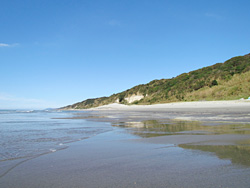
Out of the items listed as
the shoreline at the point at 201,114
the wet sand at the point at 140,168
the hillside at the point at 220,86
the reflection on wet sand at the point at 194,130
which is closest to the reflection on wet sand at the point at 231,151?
the wet sand at the point at 140,168

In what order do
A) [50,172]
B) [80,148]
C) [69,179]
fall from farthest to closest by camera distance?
[80,148], [50,172], [69,179]

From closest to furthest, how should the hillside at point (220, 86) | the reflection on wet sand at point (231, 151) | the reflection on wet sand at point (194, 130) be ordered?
1. the reflection on wet sand at point (231, 151)
2. the reflection on wet sand at point (194, 130)
3. the hillside at point (220, 86)

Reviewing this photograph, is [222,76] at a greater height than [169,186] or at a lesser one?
greater

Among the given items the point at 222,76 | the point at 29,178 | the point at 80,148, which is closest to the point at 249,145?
the point at 80,148

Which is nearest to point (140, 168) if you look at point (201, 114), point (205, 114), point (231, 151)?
point (231, 151)

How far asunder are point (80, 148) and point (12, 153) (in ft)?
3.94

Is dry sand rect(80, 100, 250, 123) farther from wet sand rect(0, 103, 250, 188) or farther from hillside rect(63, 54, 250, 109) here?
wet sand rect(0, 103, 250, 188)

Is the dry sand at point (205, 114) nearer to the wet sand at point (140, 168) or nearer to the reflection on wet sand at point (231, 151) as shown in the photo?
the reflection on wet sand at point (231, 151)

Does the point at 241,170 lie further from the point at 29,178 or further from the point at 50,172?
the point at 29,178

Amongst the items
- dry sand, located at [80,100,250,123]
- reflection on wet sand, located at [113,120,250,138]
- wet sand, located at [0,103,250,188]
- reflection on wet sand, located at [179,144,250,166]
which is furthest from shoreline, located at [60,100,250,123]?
wet sand, located at [0,103,250,188]

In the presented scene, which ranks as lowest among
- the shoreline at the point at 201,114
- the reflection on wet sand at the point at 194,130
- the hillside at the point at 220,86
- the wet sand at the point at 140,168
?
the wet sand at the point at 140,168

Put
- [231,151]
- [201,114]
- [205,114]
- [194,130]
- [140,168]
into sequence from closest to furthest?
[140,168] < [231,151] < [194,130] < [205,114] < [201,114]

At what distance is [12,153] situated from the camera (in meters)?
3.62

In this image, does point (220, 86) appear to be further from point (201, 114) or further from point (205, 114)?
point (205, 114)
